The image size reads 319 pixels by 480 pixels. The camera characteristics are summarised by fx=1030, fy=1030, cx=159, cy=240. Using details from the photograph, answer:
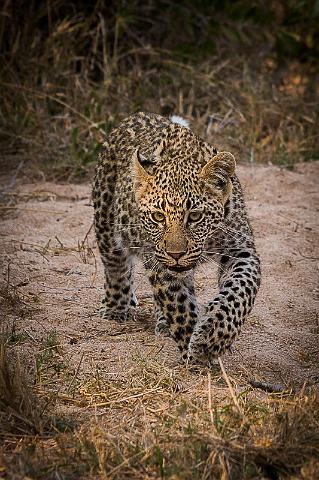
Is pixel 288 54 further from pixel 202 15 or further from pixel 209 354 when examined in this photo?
pixel 209 354

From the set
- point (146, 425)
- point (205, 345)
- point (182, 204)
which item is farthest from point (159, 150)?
point (146, 425)

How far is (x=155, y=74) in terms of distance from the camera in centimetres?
1168

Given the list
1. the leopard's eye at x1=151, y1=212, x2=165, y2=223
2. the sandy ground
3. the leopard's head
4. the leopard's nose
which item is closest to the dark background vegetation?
the sandy ground

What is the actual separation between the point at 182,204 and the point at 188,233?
165 millimetres

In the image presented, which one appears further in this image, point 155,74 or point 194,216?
point 155,74

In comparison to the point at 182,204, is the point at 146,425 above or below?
below

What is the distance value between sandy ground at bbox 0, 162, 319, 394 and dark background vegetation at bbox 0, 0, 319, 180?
551 millimetres

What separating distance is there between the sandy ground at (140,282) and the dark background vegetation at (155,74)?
1.81 feet

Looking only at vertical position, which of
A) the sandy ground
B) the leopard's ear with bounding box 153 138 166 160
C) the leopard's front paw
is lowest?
the sandy ground

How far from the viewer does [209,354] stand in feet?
18.9

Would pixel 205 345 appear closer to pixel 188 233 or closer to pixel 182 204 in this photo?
pixel 188 233

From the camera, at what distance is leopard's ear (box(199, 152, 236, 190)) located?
5.88 m

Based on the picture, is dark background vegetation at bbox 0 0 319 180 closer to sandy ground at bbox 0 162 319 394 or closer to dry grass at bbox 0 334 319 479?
sandy ground at bbox 0 162 319 394

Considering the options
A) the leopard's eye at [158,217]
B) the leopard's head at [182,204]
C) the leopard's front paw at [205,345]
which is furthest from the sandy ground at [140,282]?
the leopard's eye at [158,217]
